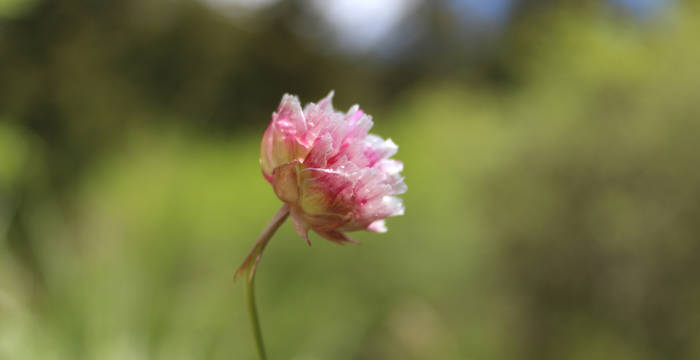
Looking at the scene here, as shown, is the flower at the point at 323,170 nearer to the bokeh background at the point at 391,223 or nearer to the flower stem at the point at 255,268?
the flower stem at the point at 255,268

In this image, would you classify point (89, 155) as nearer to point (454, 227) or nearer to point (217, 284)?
point (217, 284)

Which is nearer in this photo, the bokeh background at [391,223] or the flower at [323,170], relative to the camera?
the flower at [323,170]

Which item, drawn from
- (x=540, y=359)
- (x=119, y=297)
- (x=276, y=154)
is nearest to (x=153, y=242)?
(x=119, y=297)

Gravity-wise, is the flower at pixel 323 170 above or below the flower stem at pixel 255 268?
above

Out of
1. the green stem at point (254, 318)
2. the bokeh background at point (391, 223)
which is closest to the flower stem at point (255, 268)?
the green stem at point (254, 318)

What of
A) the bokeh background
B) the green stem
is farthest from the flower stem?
the bokeh background

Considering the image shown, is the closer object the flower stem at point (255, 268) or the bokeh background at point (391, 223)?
the flower stem at point (255, 268)
